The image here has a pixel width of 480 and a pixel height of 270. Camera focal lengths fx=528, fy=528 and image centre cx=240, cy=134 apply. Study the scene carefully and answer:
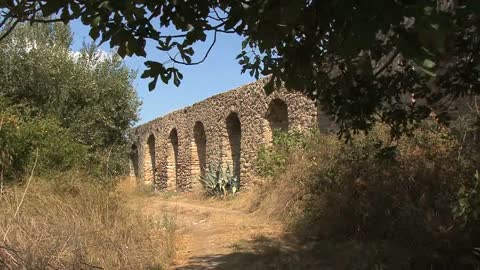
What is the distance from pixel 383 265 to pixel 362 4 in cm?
368

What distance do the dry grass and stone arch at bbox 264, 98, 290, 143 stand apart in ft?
19.6

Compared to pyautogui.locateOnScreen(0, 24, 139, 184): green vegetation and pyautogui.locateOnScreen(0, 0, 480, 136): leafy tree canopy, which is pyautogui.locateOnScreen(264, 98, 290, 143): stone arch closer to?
pyautogui.locateOnScreen(0, 24, 139, 184): green vegetation

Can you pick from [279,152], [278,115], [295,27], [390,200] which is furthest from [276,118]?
[295,27]

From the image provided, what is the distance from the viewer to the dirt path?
21.0 feet

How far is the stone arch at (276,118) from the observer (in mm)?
13406

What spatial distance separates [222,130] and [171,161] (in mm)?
5800

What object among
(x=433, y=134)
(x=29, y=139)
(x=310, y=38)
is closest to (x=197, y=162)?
(x=29, y=139)

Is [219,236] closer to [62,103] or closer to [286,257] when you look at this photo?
[286,257]

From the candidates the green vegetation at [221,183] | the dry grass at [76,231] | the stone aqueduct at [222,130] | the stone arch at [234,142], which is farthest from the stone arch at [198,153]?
the dry grass at [76,231]

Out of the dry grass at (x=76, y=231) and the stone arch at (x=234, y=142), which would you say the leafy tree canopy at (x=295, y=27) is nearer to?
the dry grass at (x=76, y=231)

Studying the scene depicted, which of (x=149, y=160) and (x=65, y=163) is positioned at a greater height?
(x=149, y=160)

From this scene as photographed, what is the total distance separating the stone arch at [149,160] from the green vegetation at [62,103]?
289 inches

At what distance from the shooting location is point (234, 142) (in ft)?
53.3

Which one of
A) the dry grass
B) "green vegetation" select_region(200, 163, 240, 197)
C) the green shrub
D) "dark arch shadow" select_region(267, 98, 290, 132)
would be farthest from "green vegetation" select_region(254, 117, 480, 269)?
"green vegetation" select_region(200, 163, 240, 197)
